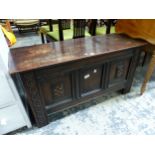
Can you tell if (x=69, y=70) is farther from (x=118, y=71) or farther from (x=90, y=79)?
(x=118, y=71)

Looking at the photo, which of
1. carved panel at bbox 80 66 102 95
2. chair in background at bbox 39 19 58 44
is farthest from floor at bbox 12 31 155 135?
chair in background at bbox 39 19 58 44

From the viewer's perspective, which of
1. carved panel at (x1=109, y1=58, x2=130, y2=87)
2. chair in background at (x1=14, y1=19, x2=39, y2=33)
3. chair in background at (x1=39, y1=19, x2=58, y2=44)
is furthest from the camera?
chair in background at (x1=14, y1=19, x2=39, y2=33)

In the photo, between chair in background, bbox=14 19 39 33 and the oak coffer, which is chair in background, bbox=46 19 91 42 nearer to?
the oak coffer

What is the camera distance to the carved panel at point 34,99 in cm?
94

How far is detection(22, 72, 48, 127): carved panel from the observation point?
3.10ft

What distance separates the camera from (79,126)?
1269mm

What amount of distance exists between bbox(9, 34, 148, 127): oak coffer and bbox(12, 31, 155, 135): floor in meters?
0.14

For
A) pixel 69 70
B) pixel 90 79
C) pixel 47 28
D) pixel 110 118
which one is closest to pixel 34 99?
pixel 69 70

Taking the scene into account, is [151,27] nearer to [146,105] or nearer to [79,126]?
[146,105]

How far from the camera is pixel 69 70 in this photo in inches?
41.9

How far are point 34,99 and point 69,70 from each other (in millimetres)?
360

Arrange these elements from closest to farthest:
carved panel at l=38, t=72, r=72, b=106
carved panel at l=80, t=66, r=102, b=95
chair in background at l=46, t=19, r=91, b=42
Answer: carved panel at l=38, t=72, r=72, b=106 < carved panel at l=80, t=66, r=102, b=95 < chair in background at l=46, t=19, r=91, b=42

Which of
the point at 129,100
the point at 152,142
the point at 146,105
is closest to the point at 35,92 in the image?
the point at 152,142
